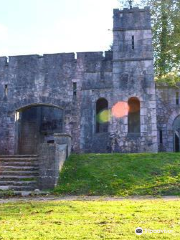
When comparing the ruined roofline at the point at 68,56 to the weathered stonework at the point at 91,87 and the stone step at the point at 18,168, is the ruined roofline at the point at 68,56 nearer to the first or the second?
the weathered stonework at the point at 91,87

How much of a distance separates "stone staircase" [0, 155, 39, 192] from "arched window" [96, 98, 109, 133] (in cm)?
616

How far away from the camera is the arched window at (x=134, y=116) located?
65.9 feet

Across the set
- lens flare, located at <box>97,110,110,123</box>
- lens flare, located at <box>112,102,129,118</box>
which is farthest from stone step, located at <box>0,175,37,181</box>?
lens flare, located at <box>97,110,110,123</box>

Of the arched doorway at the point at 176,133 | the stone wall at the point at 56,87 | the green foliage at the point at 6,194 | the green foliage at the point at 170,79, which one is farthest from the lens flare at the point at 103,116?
the green foliage at the point at 6,194

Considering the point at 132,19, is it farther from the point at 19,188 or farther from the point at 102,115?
the point at 19,188

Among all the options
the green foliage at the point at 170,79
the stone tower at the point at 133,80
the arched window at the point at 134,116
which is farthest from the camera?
the green foliage at the point at 170,79

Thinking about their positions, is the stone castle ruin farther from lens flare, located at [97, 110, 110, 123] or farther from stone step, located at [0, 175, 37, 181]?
stone step, located at [0, 175, 37, 181]

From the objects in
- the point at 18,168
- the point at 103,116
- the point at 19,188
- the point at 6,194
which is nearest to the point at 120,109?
the point at 103,116

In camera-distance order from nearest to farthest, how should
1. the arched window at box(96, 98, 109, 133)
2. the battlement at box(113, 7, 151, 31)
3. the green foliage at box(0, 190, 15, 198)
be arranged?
the green foliage at box(0, 190, 15, 198)
the battlement at box(113, 7, 151, 31)
the arched window at box(96, 98, 109, 133)

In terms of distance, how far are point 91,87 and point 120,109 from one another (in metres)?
2.12

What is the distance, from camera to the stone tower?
18.2 m

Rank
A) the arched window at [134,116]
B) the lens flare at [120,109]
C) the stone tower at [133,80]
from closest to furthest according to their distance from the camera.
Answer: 1. the stone tower at [133,80]
2. the lens flare at [120,109]
3. the arched window at [134,116]

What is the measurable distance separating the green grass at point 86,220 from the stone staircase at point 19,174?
9.81 ft

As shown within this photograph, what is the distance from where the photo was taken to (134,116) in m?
20.5
